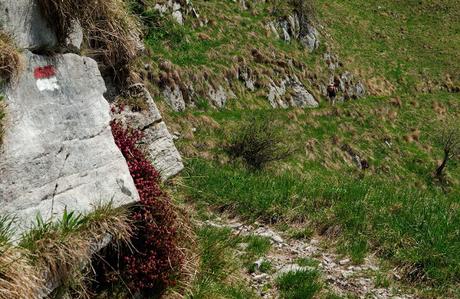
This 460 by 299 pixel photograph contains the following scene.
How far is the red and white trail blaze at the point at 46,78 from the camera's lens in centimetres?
570

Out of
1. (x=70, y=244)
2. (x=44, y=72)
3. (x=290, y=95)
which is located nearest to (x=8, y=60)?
(x=44, y=72)

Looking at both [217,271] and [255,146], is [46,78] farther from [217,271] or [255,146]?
[255,146]

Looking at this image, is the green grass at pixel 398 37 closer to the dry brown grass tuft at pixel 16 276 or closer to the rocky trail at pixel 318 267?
the rocky trail at pixel 318 267

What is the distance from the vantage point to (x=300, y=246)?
881 cm

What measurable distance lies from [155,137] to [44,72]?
7.88 ft

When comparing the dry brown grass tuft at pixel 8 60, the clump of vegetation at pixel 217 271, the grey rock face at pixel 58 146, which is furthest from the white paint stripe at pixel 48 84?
the clump of vegetation at pixel 217 271

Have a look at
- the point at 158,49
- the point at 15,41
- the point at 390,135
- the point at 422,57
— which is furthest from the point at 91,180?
the point at 422,57

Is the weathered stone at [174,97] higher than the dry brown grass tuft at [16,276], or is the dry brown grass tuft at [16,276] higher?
the dry brown grass tuft at [16,276]

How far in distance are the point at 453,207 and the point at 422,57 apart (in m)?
43.3

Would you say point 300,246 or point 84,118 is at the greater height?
point 84,118

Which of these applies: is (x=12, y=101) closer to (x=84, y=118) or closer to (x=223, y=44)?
(x=84, y=118)

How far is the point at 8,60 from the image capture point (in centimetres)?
528

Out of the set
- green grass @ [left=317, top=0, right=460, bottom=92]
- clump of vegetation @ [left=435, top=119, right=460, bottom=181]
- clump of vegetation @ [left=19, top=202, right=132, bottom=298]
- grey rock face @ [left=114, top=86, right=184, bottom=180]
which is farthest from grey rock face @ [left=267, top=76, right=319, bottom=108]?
clump of vegetation @ [left=19, top=202, right=132, bottom=298]

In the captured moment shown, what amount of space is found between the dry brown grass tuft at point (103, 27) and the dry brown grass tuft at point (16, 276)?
2943 mm
